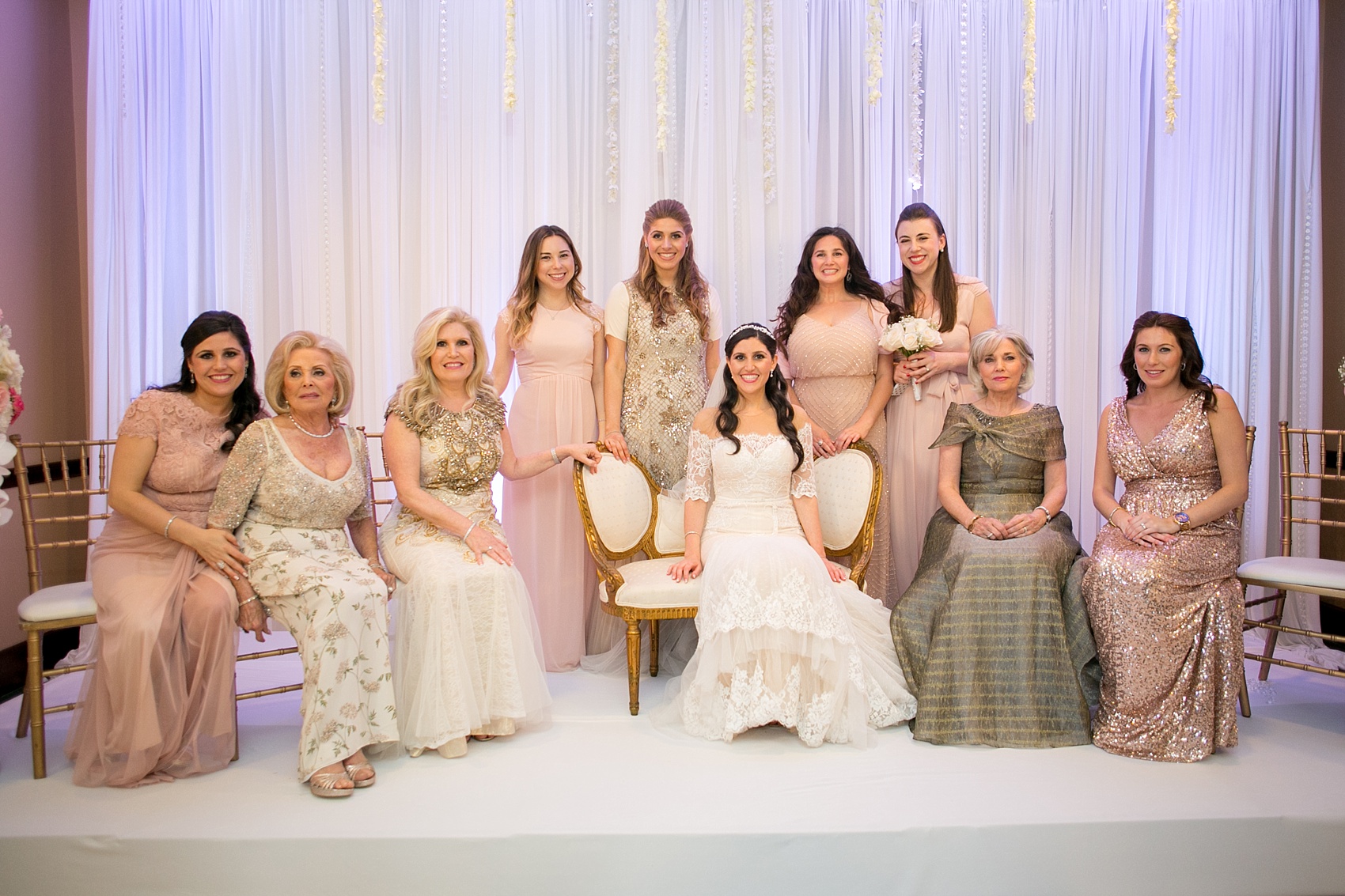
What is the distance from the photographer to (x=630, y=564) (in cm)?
377

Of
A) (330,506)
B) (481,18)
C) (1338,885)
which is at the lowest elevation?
(1338,885)

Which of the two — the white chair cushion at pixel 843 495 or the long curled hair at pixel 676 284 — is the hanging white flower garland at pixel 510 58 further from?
the white chair cushion at pixel 843 495

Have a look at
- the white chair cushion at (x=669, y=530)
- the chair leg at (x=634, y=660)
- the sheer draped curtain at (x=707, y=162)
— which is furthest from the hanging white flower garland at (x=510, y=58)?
the chair leg at (x=634, y=660)

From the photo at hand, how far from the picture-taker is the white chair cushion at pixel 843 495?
3.73m

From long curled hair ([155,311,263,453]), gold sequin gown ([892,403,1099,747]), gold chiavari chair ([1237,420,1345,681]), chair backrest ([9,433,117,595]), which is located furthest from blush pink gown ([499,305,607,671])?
gold chiavari chair ([1237,420,1345,681])

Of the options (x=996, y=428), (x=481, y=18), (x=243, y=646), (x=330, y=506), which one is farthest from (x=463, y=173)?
(x=996, y=428)

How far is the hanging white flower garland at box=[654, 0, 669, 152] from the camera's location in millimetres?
4242

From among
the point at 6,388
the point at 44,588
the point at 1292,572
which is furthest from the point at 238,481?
the point at 1292,572

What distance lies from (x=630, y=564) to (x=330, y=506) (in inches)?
47.1

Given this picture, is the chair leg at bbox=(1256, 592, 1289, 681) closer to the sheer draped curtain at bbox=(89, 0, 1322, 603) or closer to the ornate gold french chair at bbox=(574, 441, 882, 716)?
the sheer draped curtain at bbox=(89, 0, 1322, 603)

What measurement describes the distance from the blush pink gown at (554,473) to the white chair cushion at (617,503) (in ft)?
1.04

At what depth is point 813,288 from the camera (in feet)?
13.7

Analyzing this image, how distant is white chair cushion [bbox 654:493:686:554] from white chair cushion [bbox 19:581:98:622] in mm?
2005

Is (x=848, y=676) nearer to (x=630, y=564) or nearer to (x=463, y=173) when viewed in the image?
(x=630, y=564)
